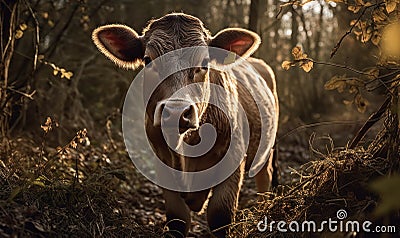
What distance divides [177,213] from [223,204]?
0.42 m

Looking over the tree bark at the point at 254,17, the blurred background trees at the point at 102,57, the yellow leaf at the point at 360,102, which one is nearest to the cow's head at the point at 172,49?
the blurred background trees at the point at 102,57

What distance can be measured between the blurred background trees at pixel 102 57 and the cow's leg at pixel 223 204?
1.09 m

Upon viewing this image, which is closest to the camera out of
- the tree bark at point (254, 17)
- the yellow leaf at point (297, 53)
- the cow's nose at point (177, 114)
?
the cow's nose at point (177, 114)

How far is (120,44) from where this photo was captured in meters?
4.85

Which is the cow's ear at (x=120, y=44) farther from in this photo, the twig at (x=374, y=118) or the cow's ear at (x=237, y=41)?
the twig at (x=374, y=118)

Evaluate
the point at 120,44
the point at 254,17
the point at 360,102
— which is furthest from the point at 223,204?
the point at 254,17

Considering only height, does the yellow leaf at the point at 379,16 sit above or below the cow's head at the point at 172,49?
above

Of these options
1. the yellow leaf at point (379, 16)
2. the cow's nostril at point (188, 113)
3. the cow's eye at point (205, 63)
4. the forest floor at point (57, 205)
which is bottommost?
the forest floor at point (57, 205)

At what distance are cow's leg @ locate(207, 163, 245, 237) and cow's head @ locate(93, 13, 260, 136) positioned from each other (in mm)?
743

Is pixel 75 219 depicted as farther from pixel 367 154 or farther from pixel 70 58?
pixel 70 58

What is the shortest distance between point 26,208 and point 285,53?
461 inches

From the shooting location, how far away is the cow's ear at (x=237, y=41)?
4.88 meters

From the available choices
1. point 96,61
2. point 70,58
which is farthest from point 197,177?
point 96,61

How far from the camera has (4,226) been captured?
309cm
